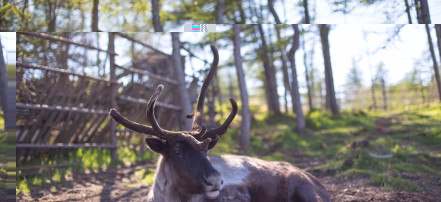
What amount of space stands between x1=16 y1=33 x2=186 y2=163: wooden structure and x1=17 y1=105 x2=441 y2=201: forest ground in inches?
32.5

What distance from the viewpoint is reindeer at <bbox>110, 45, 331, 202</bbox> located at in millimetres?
4484

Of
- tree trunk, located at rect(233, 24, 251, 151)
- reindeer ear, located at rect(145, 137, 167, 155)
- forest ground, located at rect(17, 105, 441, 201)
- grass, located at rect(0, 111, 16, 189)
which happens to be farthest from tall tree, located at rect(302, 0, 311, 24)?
grass, located at rect(0, 111, 16, 189)

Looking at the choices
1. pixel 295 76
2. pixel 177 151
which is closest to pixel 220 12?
pixel 295 76

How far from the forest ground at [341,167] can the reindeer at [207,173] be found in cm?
144

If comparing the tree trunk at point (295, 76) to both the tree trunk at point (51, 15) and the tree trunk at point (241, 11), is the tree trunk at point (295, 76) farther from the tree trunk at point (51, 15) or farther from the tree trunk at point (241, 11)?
the tree trunk at point (51, 15)

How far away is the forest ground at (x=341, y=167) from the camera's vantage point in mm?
6836

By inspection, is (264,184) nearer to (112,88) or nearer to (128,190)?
(128,190)

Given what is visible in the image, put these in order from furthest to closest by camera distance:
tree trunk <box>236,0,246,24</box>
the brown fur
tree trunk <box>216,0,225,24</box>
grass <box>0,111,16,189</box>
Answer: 1. tree trunk <box>236,0,246,24</box>
2. tree trunk <box>216,0,225,24</box>
3. grass <box>0,111,16,189</box>
4. the brown fur

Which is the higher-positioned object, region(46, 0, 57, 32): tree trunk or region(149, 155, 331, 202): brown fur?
region(46, 0, 57, 32): tree trunk

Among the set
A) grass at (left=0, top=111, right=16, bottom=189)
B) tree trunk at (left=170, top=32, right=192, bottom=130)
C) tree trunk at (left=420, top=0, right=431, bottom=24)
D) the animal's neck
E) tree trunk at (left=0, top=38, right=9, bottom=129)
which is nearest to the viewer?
the animal's neck

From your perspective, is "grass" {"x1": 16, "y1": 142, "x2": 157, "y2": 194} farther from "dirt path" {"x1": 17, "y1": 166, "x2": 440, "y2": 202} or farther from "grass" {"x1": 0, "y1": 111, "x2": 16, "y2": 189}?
"grass" {"x1": 0, "y1": 111, "x2": 16, "y2": 189}

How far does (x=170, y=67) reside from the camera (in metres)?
12.8

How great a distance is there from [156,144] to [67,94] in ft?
15.0

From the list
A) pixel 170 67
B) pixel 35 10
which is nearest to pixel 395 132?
pixel 170 67
